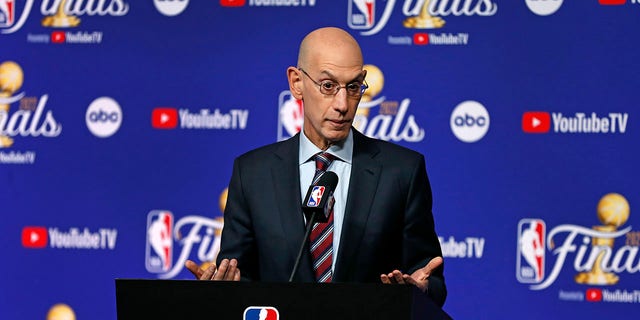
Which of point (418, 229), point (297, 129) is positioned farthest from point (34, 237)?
point (418, 229)

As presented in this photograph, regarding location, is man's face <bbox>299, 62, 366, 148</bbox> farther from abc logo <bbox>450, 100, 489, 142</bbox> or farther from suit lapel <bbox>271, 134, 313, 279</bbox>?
abc logo <bbox>450, 100, 489, 142</bbox>

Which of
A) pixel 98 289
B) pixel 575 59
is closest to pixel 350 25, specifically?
pixel 575 59

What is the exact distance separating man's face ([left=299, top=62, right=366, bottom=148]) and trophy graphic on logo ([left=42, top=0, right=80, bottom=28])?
237 centimetres

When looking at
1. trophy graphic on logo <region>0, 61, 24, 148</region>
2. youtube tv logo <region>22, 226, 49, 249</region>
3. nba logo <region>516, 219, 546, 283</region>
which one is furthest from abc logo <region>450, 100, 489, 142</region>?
trophy graphic on logo <region>0, 61, 24, 148</region>

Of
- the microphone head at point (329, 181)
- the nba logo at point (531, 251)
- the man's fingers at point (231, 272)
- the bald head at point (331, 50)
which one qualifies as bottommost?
the nba logo at point (531, 251)

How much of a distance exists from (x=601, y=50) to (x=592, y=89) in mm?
172

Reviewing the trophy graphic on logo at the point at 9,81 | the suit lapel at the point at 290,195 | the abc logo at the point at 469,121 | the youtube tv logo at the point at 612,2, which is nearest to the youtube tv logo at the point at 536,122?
the abc logo at the point at 469,121

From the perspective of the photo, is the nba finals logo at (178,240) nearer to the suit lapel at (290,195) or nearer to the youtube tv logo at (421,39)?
the youtube tv logo at (421,39)

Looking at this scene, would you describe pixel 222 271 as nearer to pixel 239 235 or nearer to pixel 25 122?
pixel 239 235

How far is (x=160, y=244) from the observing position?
16.6 feet

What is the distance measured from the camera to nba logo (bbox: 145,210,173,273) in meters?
5.04

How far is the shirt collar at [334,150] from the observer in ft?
10.5

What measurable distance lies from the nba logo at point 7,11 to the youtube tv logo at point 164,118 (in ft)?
2.83

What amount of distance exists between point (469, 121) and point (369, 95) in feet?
1.48
